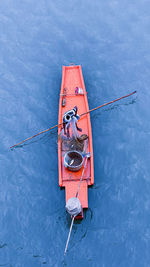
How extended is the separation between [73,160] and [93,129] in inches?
120

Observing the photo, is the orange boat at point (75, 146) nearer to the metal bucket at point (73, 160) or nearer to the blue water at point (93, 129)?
the metal bucket at point (73, 160)

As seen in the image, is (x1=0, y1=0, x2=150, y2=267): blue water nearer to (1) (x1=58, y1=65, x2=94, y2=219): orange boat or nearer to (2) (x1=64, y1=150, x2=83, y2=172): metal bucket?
(1) (x1=58, y1=65, x2=94, y2=219): orange boat

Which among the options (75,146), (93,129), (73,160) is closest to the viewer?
(73,160)

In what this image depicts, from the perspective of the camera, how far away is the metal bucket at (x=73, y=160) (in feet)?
41.3

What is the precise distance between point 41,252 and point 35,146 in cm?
594

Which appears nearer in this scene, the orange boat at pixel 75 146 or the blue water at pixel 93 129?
the blue water at pixel 93 129

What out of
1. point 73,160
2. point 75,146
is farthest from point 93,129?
point 73,160

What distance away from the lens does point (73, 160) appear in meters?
13.1

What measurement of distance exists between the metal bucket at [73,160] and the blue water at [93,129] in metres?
1.39

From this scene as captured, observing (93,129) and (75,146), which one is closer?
(75,146)

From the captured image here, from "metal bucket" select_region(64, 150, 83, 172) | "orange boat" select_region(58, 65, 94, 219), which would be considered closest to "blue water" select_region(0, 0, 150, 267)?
"orange boat" select_region(58, 65, 94, 219)

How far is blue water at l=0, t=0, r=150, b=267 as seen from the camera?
12.0 m

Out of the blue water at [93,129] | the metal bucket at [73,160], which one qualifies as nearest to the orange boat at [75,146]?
the metal bucket at [73,160]

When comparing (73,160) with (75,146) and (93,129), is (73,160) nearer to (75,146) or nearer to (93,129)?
(75,146)
